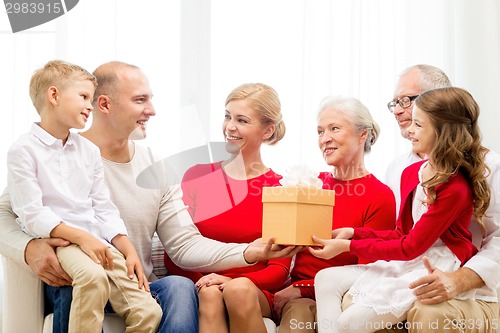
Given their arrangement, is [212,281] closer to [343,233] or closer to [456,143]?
[343,233]

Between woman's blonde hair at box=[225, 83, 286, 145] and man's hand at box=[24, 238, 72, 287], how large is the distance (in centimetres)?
93

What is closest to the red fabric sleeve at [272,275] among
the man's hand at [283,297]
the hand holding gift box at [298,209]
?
the man's hand at [283,297]

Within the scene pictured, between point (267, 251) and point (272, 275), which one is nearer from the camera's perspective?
point (267, 251)

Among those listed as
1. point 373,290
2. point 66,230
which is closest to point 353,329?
point 373,290

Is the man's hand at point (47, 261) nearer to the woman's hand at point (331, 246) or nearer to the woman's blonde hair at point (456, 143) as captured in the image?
the woman's hand at point (331, 246)

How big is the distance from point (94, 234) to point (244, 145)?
722mm

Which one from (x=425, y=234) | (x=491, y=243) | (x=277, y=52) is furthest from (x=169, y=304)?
(x=277, y=52)

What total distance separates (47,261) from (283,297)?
807 millimetres

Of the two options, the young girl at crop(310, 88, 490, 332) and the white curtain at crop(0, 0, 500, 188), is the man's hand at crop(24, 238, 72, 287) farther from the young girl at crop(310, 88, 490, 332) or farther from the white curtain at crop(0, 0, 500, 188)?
the white curtain at crop(0, 0, 500, 188)

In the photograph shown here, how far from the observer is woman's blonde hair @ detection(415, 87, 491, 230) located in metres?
1.99

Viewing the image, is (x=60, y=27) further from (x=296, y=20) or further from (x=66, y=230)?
(x=66, y=230)

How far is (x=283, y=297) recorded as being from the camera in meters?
2.28

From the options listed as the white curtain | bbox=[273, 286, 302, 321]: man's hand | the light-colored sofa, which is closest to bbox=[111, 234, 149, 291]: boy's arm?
the light-colored sofa

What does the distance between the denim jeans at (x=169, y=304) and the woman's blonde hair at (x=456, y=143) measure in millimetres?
798
